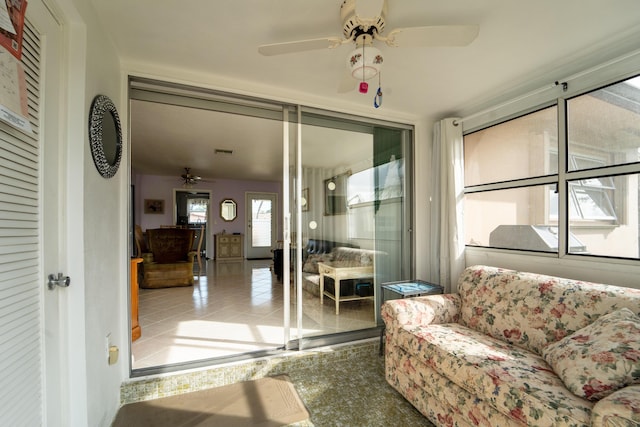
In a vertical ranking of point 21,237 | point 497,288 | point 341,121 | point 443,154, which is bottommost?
point 497,288

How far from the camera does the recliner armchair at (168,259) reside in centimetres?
→ 471

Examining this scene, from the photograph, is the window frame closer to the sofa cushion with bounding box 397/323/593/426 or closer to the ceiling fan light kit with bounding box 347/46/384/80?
the sofa cushion with bounding box 397/323/593/426

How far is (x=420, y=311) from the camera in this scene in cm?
212

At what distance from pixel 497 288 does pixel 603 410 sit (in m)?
1.17

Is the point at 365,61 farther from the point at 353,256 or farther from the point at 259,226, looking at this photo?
the point at 259,226

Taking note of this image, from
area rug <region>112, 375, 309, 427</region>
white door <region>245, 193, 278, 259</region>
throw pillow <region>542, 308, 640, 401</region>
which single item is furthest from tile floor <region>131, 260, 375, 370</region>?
white door <region>245, 193, 278, 259</region>

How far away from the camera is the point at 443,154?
9.69ft

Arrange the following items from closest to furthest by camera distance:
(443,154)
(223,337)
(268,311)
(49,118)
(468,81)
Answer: (49,118), (468,81), (223,337), (443,154), (268,311)

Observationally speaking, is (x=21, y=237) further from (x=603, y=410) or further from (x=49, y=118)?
(x=603, y=410)

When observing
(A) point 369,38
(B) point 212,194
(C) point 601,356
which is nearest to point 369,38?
(A) point 369,38

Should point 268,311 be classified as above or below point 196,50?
below

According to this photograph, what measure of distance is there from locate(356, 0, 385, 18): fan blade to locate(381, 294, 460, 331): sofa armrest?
1.87 metres

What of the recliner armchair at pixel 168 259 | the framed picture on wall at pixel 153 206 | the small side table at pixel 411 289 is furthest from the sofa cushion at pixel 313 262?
the framed picture on wall at pixel 153 206

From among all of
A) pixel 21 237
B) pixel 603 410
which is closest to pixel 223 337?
pixel 21 237
